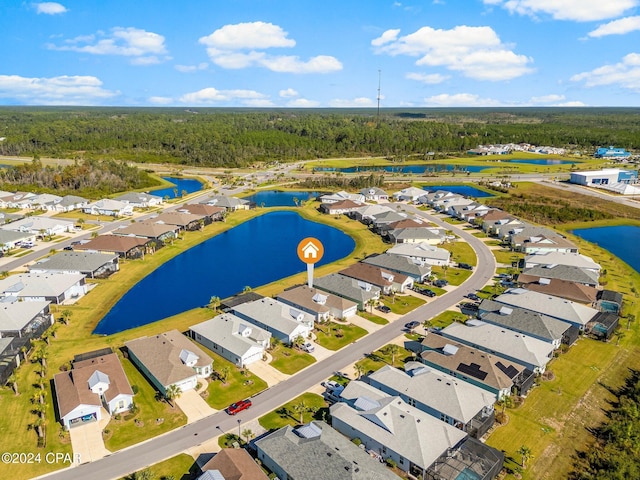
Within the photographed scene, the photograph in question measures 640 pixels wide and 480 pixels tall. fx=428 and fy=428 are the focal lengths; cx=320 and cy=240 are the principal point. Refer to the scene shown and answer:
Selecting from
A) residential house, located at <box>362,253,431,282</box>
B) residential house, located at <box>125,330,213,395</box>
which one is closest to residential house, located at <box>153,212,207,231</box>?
residential house, located at <box>362,253,431,282</box>

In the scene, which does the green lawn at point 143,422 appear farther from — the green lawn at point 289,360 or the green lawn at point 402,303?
the green lawn at point 402,303

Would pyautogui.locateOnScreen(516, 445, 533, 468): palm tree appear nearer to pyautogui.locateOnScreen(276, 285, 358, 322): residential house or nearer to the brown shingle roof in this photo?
pyautogui.locateOnScreen(276, 285, 358, 322): residential house

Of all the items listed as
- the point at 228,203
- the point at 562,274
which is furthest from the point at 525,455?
the point at 228,203

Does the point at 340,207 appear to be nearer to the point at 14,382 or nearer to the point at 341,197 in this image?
the point at 341,197

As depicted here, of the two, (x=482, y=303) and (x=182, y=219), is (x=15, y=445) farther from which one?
(x=182, y=219)

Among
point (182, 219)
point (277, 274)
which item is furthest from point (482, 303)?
point (182, 219)

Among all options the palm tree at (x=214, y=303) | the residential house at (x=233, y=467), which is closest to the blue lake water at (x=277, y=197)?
the palm tree at (x=214, y=303)
